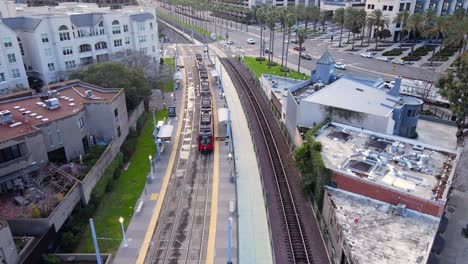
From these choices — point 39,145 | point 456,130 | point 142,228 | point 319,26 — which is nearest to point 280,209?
point 142,228

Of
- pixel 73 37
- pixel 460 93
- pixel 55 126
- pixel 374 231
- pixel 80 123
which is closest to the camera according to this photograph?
pixel 374 231

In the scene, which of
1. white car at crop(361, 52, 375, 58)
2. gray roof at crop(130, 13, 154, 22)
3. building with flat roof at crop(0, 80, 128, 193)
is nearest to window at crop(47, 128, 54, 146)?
building with flat roof at crop(0, 80, 128, 193)

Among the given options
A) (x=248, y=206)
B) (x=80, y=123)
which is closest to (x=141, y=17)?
(x=80, y=123)

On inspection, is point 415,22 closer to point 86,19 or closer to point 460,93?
point 460,93

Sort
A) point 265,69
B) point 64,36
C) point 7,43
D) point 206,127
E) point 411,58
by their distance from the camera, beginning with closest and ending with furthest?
point 206,127, point 7,43, point 64,36, point 265,69, point 411,58

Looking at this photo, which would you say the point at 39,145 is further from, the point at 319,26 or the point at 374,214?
the point at 319,26
